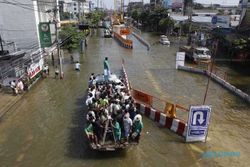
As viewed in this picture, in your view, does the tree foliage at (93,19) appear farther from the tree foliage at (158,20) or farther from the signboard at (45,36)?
the signboard at (45,36)

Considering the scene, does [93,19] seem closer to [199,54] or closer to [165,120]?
[199,54]

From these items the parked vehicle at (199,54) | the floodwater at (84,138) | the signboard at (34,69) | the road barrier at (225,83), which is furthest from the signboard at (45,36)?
the parked vehicle at (199,54)

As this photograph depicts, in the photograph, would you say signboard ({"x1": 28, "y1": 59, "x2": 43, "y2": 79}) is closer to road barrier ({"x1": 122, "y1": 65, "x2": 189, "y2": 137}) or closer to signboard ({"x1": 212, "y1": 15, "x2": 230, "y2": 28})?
road barrier ({"x1": 122, "y1": 65, "x2": 189, "y2": 137})

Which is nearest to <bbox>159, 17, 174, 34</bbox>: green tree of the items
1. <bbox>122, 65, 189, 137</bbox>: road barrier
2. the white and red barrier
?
<bbox>122, 65, 189, 137</bbox>: road barrier

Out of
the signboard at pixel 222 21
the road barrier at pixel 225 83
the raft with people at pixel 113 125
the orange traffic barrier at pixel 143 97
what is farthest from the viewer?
the signboard at pixel 222 21

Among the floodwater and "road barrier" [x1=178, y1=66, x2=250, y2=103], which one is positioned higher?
"road barrier" [x1=178, y1=66, x2=250, y2=103]

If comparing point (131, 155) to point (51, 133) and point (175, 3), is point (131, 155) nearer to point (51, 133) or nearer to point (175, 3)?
point (51, 133)

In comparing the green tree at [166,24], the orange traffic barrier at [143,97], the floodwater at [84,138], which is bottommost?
the floodwater at [84,138]

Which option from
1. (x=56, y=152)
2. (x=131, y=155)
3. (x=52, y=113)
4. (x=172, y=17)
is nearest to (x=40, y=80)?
(x=52, y=113)
